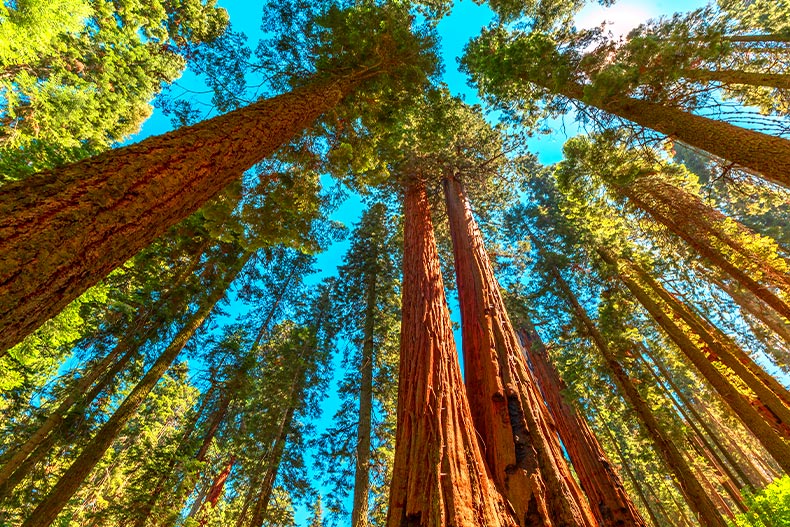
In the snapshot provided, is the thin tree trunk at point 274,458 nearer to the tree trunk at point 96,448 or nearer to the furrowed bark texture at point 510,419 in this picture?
the tree trunk at point 96,448

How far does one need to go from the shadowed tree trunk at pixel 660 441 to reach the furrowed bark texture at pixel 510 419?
4.91m

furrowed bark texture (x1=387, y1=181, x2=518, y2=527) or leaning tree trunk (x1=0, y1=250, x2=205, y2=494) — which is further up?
leaning tree trunk (x1=0, y1=250, x2=205, y2=494)

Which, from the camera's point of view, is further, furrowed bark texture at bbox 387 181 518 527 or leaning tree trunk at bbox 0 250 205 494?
leaning tree trunk at bbox 0 250 205 494

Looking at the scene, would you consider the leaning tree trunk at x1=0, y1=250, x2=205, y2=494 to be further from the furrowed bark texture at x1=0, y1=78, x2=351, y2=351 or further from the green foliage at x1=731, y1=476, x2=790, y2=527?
the green foliage at x1=731, y1=476, x2=790, y2=527

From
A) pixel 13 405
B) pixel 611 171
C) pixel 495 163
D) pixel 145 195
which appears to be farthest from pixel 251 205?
pixel 13 405

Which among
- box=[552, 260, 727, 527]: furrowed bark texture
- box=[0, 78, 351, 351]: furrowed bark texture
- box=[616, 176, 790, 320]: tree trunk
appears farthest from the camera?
box=[616, 176, 790, 320]: tree trunk

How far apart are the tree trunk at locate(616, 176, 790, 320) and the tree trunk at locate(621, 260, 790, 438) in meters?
1.35

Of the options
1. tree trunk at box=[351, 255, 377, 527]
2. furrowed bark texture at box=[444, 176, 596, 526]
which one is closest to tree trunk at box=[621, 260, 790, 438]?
furrowed bark texture at box=[444, 176, 596, 526]

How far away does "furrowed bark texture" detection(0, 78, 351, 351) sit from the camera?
4.71 ft

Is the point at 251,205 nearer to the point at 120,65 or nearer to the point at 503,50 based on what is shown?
the point at 503,50

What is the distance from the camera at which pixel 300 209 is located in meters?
7.08

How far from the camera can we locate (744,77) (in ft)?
18.2

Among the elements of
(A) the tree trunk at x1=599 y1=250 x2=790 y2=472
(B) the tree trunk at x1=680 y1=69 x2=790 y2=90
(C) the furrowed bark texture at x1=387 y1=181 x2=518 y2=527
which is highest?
(B) the tree trunk at x1=680 y1=69 x2=790 y2=90

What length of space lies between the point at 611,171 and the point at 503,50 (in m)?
3.89
